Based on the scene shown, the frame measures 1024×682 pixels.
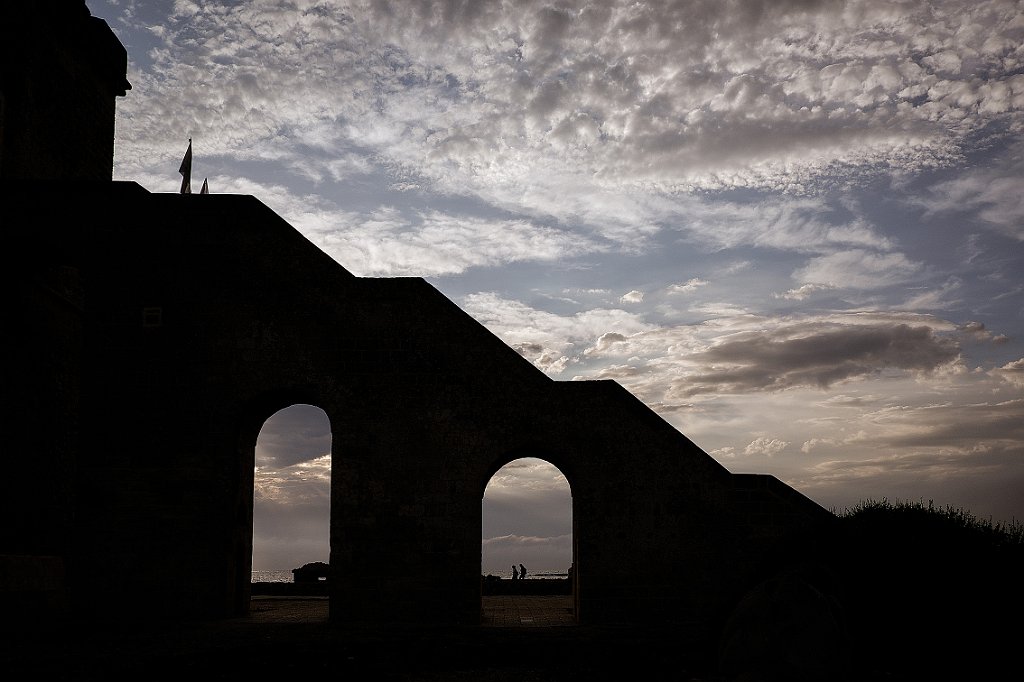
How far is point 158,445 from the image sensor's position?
15.5 m

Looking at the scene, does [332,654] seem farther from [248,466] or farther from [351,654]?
[248,466]

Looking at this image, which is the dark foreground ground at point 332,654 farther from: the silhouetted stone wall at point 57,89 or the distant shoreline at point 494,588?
the distant shoreline at point 494,588

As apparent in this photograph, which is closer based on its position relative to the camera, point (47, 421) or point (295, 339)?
point (295, 339)

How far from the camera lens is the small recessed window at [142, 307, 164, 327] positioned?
15.9 metres

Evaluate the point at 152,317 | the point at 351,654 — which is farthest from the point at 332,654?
the point at 152,317

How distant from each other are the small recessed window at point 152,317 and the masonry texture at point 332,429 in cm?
3

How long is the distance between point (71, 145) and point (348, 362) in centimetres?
859

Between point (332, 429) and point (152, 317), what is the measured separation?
3.60 m

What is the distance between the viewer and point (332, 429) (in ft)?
51.2

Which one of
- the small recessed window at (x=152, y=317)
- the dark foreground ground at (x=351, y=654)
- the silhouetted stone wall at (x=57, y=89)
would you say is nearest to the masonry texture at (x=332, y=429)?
the small recessed window at (x=152, y=317)

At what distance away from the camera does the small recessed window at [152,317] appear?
15875mm

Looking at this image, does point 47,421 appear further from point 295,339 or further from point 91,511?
point 295,339

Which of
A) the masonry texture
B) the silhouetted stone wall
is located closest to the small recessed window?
the masonry texture

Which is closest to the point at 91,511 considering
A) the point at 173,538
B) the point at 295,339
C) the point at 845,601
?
the point at 173,538
